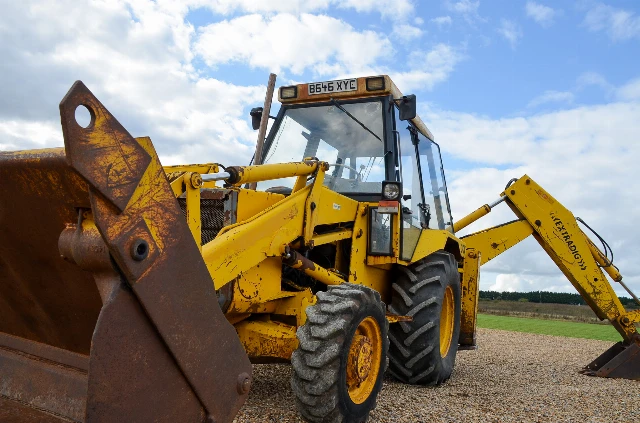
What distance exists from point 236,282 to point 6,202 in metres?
1.86

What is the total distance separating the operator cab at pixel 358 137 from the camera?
5.98 m

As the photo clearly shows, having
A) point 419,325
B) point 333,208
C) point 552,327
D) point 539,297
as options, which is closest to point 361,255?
point 333,208

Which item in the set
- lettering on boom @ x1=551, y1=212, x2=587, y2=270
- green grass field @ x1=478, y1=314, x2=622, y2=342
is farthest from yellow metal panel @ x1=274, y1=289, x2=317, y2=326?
green grass field @ x1=478, y1=314, x2=622, y2=342

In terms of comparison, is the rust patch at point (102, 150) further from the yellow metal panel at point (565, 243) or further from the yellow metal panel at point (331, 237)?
the yellow metal panel at point (565, 243)

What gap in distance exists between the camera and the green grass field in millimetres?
16750

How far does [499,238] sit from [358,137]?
392 centimetres

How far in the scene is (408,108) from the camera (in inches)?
231

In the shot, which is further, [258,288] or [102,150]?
[258,288]

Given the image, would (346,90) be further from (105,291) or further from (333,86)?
(105,291)

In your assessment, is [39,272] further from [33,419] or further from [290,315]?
[290,315]

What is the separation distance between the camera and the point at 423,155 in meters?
7.18

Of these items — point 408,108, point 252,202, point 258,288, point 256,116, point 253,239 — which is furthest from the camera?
point 256,116

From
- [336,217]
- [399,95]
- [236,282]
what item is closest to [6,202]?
[236,282]

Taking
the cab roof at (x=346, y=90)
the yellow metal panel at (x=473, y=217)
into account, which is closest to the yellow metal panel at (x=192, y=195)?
the cab roof at (x=346, y=90)
